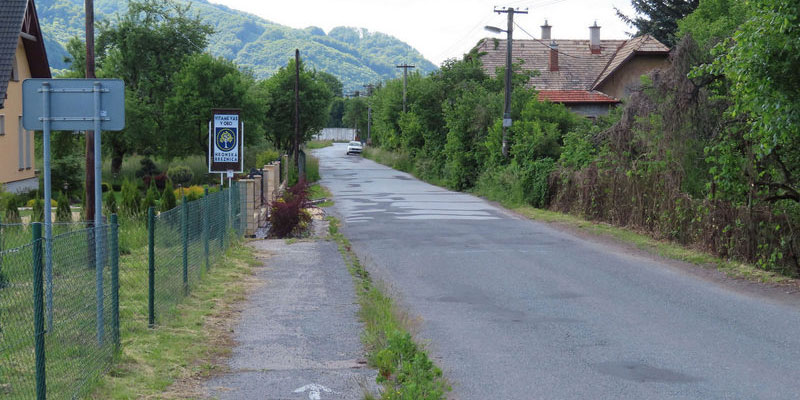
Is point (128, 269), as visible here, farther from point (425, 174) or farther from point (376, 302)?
point (425, 174)

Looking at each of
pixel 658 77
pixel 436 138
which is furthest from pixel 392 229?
pixel 436 138

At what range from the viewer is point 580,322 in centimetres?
1018

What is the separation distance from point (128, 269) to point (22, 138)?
21.8m

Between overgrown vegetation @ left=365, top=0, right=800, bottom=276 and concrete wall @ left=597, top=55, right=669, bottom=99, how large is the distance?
1733cm

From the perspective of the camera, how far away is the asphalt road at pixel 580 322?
24.4ft

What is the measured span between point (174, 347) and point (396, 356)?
226 centimetres

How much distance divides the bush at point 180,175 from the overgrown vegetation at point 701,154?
1616 cm

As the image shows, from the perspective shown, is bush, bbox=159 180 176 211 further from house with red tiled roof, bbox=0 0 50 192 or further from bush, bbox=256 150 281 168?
bush, bbox=256 150 281 168

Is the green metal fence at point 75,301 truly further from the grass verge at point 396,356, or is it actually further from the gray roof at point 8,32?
the gray roof at point 8,32

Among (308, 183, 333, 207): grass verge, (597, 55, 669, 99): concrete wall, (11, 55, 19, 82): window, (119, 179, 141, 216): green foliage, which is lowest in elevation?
(308, 183, 333, 207): grass verge

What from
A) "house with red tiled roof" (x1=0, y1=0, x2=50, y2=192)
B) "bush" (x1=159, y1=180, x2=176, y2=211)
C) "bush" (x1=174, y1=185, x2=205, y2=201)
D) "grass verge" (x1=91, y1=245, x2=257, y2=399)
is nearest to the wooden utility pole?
"grass verge" (x1=91, y1=245, x2=257, y2=399)

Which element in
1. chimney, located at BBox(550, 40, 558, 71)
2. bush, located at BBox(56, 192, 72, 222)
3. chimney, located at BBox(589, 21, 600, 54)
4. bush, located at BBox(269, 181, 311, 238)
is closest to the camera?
bush, located at BBox(56, 192, 72, 222)

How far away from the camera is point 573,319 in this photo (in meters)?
10.4

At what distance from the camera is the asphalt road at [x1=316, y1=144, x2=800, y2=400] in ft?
24.4
